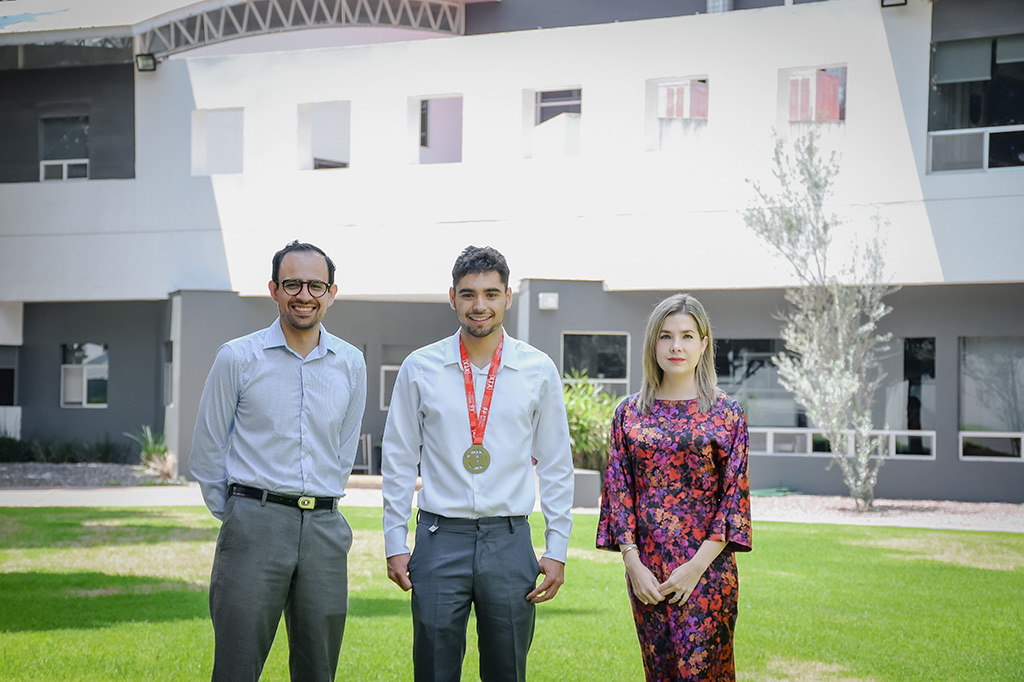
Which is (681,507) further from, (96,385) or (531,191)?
(96,385)

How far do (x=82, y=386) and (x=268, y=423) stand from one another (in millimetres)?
19403

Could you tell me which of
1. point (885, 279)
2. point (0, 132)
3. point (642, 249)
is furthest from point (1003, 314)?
point (0, 132)

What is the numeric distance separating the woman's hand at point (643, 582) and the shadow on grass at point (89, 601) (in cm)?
507

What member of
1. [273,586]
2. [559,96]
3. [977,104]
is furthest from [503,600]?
[559,96]

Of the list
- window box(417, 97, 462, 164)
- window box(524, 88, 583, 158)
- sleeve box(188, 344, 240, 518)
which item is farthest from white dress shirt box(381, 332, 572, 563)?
window box(417, 97, 462, 164)

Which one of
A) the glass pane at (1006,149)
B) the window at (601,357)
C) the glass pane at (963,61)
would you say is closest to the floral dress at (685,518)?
the window at (601,357)

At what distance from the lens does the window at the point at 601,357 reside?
17594 mm

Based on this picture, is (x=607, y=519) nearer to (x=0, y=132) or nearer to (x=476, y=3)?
(x=476, y=3)

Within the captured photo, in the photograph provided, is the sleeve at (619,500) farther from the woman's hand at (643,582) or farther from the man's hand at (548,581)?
the man's hand at (548,581)

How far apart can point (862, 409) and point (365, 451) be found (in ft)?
30.0

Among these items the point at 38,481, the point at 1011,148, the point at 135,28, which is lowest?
the point at 38,481

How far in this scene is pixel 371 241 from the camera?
62.5 ft

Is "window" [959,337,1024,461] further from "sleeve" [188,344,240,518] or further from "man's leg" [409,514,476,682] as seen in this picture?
"sleeve" [188,344,240,518]

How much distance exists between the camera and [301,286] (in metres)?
4.09
